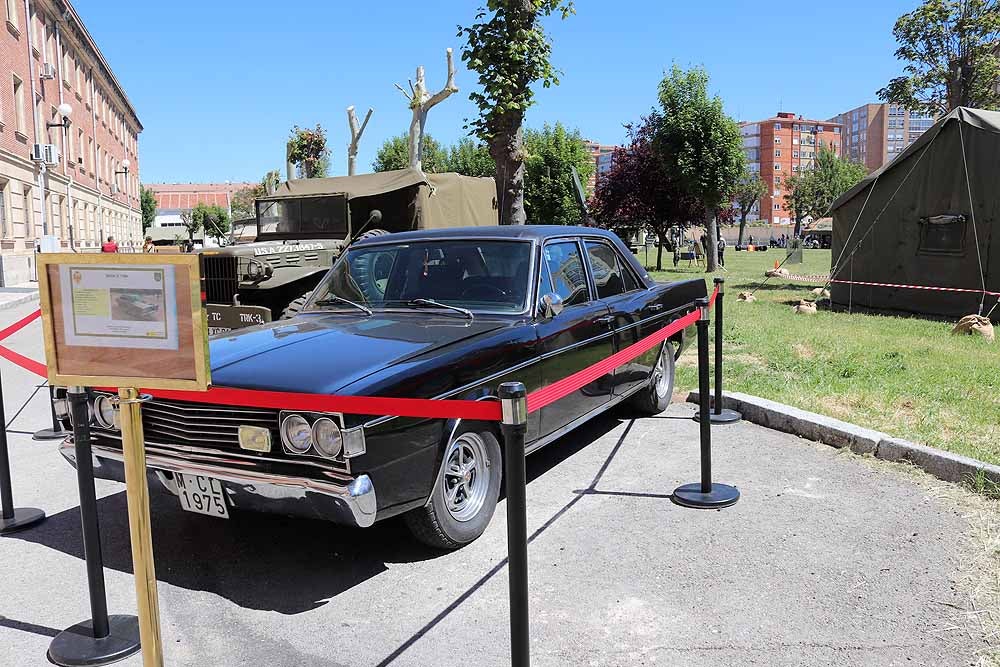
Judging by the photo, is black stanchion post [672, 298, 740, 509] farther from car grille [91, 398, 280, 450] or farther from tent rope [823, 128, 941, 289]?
tent rope [823, 128, 941, 289]

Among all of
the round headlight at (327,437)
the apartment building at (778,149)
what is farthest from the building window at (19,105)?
the apartment building at (778,149)

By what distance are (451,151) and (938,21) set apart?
1509 inches

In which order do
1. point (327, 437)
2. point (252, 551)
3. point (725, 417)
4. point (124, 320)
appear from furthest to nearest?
point (725, 417) → point (252, 551) → point (327, 437) → point (124, 320)

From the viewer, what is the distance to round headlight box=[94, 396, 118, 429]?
386cm

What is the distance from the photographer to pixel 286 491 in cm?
327

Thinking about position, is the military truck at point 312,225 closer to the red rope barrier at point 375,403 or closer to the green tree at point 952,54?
the red rope barrier at point 375,403

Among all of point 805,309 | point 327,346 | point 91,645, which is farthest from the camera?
point 805,309

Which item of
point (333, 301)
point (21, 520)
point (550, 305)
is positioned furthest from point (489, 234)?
point (21, 520)

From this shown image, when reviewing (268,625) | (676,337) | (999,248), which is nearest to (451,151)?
(999,248)

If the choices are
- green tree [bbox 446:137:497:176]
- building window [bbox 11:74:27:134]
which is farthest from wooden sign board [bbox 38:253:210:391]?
green tree [bbox 446:137:497:176]

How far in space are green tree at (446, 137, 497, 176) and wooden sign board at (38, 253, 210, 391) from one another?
163ft

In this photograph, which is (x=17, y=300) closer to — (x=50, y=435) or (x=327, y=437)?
(x=50, y=435)

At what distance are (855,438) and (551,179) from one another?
127 ft

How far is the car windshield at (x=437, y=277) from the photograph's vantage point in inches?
184
